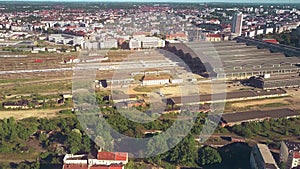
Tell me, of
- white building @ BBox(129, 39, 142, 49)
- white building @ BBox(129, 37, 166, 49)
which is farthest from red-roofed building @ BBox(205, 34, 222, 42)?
white building @ BBox(129, 39, 142, 49)

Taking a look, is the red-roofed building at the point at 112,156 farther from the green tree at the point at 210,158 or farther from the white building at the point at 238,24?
the white building at the point at 238,24

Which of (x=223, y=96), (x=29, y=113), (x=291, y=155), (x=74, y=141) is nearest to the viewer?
(x=291, y=155)

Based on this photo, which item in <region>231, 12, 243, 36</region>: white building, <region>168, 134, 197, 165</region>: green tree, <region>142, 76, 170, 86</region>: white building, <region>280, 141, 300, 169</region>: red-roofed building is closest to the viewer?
<region>280, 141, 300, 169</region>: red-roofed building

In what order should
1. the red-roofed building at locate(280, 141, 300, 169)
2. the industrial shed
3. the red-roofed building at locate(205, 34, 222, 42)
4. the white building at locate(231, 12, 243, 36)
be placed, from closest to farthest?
the red-roofed building at locate(280, 141, 300, 169)
the industrial shed
the red-roofed building at locate(205, 34, 222, 42)
the white building at locate(231, 12, 243, 36)

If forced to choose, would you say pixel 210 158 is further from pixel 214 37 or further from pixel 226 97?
pixel 214 37

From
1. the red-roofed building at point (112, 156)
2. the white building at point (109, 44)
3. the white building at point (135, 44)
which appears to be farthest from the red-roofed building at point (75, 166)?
the white building at point (135, 44)

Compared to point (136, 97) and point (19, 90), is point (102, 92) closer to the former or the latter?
point (136, 97)

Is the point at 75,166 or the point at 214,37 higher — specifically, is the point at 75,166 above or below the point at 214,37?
below

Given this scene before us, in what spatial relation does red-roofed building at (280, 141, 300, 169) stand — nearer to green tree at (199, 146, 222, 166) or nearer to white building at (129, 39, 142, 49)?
green tree at (199, 146, 222, 166)

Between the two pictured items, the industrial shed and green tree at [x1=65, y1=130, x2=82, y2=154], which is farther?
the industrial shed

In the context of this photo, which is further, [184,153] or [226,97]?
[226,97]

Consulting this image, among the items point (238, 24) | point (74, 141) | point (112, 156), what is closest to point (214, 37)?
point (238, 24)
